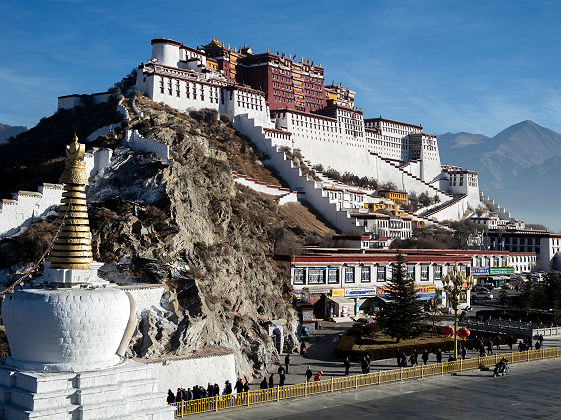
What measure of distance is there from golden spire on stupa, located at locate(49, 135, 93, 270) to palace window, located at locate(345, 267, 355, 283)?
122 feet

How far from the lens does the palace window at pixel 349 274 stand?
55003 millimetres

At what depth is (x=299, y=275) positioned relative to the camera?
51531mm

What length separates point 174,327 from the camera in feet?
98.7

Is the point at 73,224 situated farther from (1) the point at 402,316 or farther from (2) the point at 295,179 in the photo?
(2) the point at 295,179

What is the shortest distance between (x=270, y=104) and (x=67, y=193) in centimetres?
9039

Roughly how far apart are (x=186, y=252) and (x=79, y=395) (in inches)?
736

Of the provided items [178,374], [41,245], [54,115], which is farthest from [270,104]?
[178,374]

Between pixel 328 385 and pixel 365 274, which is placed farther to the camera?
pixel 365 274

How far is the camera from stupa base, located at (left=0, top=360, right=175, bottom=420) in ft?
55.9

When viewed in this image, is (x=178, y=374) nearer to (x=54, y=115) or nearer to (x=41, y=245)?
(x=41, y=245)

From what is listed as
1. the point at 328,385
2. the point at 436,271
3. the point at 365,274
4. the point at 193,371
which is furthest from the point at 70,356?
the point at 436,271

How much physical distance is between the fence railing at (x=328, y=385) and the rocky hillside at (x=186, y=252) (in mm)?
5092

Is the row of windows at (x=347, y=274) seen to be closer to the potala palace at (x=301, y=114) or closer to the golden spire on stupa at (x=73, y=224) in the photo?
the golden spire on stupa at (x=73, y=224)

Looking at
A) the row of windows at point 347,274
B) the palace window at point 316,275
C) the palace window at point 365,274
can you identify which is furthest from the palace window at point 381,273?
the palace window at point 316,275
